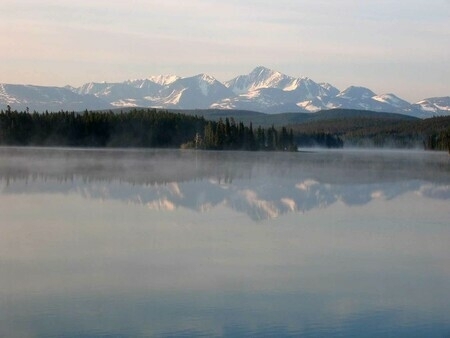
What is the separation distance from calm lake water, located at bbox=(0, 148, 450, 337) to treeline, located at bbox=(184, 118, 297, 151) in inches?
2211

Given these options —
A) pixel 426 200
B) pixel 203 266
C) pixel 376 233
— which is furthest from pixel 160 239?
pixel 426 200

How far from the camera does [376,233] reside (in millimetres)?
12656

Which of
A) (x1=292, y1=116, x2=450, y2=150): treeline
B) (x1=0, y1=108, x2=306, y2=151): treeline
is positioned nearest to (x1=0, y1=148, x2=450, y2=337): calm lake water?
(x1=0, y1=108, x2=306, y2=151): treeline

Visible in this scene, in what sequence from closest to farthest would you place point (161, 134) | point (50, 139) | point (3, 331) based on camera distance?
point (3, 331) < point (50, 139) < point (161, 134)

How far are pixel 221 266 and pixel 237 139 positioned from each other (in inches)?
2612

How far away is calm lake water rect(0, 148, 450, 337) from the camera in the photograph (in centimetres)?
702

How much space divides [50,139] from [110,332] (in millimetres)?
70203

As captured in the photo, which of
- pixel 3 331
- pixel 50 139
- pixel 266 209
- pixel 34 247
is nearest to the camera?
pixel 3 331

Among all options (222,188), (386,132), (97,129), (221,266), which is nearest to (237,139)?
(97,129)

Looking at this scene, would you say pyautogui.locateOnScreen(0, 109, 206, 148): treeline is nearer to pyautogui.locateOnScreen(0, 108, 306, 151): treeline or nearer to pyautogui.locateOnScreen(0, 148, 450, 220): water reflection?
pyautogui.locateOnScreen(0, 108, 306, 151): treeline

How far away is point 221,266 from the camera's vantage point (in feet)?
30.9

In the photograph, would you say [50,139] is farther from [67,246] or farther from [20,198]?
[67,246]

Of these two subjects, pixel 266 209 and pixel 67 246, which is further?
pixel 266 209

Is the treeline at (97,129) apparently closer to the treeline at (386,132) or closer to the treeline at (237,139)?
the treeline at (237,139)
